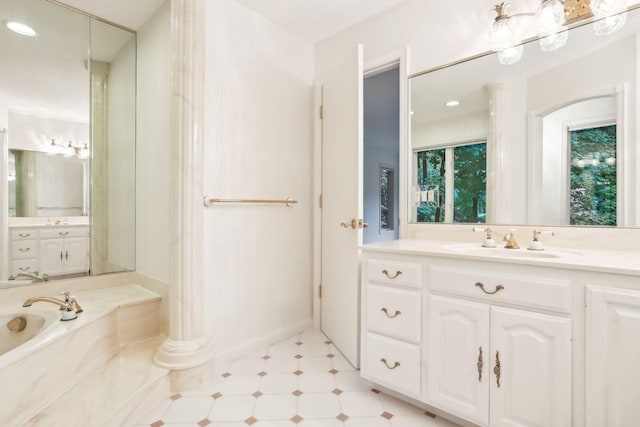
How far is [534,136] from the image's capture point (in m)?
1.65

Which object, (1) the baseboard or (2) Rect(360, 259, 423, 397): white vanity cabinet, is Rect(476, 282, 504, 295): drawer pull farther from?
(1) the baseboard

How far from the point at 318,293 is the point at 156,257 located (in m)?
1.32

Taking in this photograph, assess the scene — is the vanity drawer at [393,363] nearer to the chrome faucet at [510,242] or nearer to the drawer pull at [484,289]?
the drawer pull at [484,289]

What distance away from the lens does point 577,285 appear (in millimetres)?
1107

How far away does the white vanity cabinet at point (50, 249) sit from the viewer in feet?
6.73

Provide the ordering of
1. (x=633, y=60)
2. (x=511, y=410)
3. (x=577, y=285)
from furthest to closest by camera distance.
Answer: (x=633, y=60) → (x=511, y=410) → (x=577, y=285)

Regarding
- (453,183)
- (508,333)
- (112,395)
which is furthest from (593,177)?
(112,395)

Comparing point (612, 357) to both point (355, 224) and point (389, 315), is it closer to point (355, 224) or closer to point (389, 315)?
point (389, 315)

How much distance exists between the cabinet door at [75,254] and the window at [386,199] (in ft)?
13.0

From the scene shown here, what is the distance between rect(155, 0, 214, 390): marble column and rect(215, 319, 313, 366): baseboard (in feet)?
0.83

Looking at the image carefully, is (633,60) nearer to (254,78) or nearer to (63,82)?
(254,78)

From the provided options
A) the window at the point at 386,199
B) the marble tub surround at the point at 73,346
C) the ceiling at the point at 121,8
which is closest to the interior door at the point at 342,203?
the marble tub surround at the point at 73,346

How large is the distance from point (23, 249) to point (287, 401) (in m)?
2.04

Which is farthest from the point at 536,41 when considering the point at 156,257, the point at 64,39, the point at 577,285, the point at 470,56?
the point at 64,39
